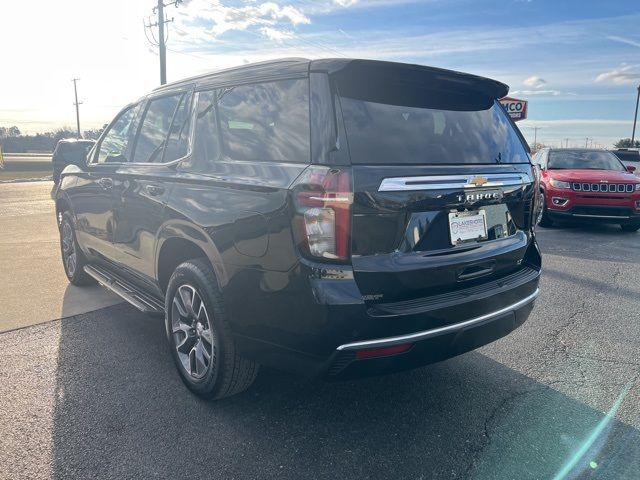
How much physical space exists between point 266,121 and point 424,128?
85 cm

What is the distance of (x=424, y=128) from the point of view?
A: 271cm

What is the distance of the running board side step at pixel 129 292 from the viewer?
3.57 metres

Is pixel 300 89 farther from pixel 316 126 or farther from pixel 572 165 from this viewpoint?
pixel 572 165

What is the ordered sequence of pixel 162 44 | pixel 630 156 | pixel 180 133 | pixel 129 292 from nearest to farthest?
pixel 180 133 → pixel 129 292 → pixel 630 156 → pixel 162 44

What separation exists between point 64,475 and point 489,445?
6.81 ft

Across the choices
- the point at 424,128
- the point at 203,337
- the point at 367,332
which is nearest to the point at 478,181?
the point at 424,128

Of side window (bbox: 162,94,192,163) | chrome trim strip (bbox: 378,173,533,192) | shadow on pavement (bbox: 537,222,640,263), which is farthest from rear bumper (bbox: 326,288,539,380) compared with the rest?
shadow on pavement (bbox: 537,222,640,263)

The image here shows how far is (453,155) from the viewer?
2748 mm

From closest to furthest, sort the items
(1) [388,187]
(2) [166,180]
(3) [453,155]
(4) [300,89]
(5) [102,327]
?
(1) [388,187] → (4) [300,89] → (3) [453,155] → (2) [166,180] → (5) [102,327]

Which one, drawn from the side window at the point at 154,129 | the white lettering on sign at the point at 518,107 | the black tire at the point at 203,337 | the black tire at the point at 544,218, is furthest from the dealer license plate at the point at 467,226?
the white lettering on sign at the point at 518,107

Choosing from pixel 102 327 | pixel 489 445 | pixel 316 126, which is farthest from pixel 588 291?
pixel 102 327

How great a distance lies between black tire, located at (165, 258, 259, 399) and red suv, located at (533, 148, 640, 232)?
26.1ft

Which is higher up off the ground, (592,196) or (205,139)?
(205,139)

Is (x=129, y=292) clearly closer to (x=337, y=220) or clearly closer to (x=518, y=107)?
(x=337, y=220)
